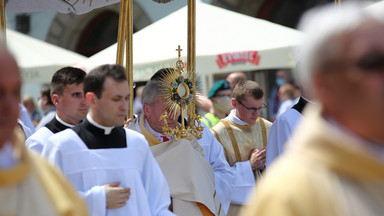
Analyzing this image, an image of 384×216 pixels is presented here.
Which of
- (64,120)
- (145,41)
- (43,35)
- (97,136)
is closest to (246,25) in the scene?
(145,41)

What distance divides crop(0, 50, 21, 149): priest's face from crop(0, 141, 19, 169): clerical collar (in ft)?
0.05

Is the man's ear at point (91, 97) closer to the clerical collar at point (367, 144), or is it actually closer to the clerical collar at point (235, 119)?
the clerical collar at point (367, 144)

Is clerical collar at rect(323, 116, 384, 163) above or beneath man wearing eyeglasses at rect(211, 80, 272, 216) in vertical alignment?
above

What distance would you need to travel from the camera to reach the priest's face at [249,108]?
207 inches

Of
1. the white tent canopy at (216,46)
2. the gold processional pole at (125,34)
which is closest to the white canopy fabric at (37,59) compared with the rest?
the white tent canopy at (216,46)

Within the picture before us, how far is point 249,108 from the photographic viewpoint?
5293 mm

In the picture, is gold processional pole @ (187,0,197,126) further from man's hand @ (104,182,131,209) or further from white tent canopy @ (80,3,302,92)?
white tent canopy @ (80,3,302,92)

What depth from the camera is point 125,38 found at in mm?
5086

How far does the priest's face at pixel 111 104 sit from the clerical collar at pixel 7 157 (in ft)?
4.48

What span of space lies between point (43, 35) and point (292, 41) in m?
9.28

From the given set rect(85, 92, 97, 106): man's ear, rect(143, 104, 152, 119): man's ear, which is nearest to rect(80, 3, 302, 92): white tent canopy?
rect(143, 104, 152, 119): man's ear

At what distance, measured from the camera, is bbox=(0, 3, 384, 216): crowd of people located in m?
1.48

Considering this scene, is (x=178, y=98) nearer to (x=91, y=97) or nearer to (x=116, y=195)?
(x=91, y=97)

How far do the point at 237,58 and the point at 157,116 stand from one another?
3.06 metres
